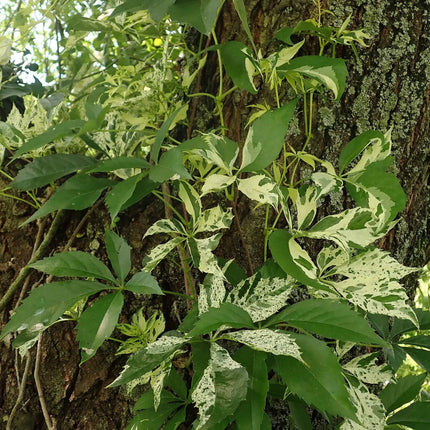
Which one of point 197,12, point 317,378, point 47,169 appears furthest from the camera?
point 47,169

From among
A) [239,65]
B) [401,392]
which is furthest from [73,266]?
[401,392]

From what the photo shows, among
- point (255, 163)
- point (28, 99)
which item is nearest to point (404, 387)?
point (255, 163)

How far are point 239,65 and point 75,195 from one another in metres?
0.30

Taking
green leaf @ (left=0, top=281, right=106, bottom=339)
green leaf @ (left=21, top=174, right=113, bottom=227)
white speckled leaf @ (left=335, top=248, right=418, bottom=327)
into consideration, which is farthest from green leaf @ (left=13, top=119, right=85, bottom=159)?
white speckled leaf @ (left=335, top=248, right=418, bottom=327)

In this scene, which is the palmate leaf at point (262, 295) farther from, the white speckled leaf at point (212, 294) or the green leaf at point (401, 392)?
the green leaf at point (401, 392)

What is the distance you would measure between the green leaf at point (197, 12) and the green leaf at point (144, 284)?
31cm

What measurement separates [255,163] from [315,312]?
0.62 feet

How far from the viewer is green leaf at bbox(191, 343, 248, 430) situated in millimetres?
573

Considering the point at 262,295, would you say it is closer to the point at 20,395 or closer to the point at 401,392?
the point at 401,392

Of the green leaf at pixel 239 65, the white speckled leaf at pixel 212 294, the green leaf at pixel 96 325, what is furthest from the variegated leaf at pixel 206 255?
the green leaf at pixel 239 65

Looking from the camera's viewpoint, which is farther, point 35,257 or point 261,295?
point 35,257

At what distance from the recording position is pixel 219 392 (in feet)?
1.90

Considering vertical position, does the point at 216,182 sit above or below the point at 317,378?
above

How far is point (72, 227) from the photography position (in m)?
0.93
